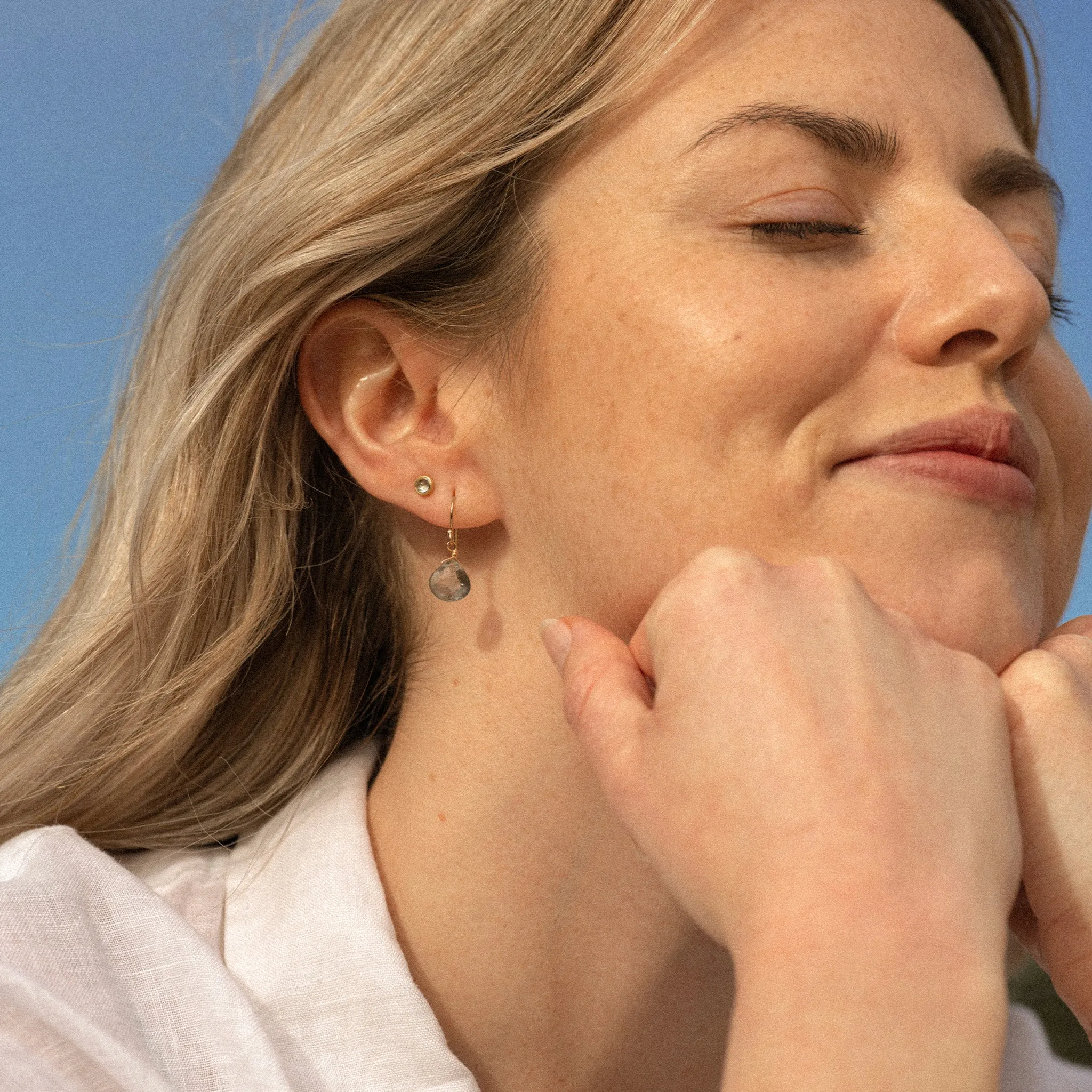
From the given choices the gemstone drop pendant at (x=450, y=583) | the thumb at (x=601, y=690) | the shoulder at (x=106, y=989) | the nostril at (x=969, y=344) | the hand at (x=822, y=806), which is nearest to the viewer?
the hand at (x=822, y=806)

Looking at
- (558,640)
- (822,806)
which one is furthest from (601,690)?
(822,806)

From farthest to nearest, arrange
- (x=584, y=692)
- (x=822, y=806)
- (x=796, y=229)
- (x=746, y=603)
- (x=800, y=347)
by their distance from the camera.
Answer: (x=796, y=229), (x=800, y=347), (x=584, y=692), (x=746, y=603), (x=822, y=806)

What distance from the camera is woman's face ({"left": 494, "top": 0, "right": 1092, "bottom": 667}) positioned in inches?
72.6

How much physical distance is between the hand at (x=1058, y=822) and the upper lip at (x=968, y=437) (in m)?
0.34

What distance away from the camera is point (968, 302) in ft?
6.05

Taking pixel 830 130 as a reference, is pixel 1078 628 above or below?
below

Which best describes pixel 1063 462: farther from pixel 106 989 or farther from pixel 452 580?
pixel 106 989

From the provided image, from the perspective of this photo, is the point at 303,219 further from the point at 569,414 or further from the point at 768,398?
the point at 768,398

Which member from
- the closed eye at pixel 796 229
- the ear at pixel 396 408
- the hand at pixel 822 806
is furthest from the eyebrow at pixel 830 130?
the hand at pixel 822 806

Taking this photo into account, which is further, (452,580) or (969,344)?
(452,580)

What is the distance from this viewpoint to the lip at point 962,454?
183 centimetres

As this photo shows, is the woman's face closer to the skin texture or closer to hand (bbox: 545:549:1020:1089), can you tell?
the skin texture

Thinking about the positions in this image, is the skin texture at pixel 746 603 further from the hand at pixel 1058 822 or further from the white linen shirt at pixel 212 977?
the white linen shirt at pixel 212 977

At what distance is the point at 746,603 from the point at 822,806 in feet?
0.96
